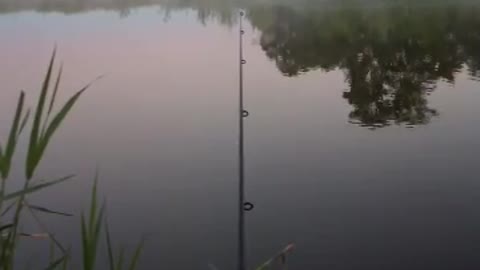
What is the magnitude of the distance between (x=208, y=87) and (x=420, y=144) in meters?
1.32

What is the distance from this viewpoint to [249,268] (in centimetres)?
155

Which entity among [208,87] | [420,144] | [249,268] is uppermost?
[208,87]

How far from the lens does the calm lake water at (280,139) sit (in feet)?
5.62

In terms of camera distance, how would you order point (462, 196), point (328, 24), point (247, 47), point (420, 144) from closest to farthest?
1. point (462, 196)
2. point (420, 144)
3. point (247, 47)
4. point (328, 24)

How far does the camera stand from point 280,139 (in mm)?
2518

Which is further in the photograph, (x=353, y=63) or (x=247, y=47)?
(x=247, y=47)

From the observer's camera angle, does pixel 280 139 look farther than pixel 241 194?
Yes

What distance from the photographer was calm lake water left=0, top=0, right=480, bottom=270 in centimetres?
171

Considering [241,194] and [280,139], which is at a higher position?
[280,139]

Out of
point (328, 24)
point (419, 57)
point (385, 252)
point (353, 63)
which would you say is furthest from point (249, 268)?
point (328, 24)

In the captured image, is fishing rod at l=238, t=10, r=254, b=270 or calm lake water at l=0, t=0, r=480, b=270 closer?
fishing rod at l=238, t=10, r=254, b=270

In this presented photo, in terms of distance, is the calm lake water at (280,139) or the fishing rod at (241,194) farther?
the calm lake water at (280,139)

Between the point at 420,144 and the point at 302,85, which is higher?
the point at 302,85

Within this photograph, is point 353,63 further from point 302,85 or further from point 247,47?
point 247,47
